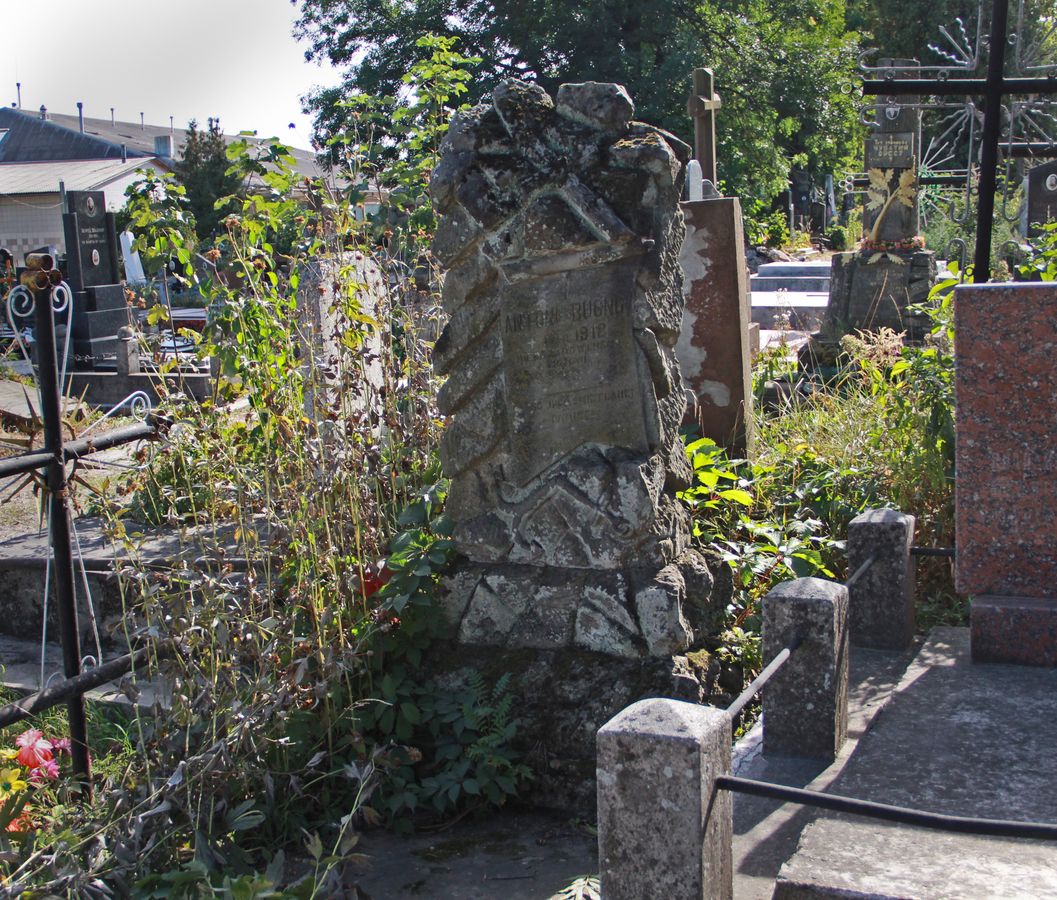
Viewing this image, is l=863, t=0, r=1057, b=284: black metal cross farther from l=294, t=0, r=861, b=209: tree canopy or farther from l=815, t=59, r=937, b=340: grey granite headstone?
l=294, t=0, r=861, b=209: tree canopy

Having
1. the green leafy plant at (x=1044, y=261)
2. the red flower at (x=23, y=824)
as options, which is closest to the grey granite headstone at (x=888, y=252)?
the green leafy plant at (x=1044, y=261)

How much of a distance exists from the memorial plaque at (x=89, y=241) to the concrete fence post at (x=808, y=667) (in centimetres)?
1465

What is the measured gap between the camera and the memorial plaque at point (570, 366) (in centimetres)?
416

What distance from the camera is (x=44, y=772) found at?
11.9 ft

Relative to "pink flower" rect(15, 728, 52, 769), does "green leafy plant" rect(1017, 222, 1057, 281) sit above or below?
above

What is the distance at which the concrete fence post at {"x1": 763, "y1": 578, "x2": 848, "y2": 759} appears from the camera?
11.2ft

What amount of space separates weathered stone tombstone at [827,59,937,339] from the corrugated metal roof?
87.2 ft

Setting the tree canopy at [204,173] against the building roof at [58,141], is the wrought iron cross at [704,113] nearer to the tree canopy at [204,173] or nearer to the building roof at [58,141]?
the tree canopy at [204,173]

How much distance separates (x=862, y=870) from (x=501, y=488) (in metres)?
2.17

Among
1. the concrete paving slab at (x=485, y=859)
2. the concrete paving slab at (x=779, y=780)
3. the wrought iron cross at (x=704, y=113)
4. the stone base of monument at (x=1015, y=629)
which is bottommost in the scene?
the concrete paving slab at (x=485, y=859)

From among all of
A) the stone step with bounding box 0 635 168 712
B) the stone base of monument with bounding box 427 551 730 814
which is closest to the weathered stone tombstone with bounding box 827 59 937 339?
the stone base of monument with bounding box 427 551 730 814

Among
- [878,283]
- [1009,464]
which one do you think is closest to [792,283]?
[878,283]

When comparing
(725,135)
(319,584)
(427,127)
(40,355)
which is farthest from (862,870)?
(725,135)

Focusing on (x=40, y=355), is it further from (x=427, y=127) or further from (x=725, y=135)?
(x=725, y=135)
